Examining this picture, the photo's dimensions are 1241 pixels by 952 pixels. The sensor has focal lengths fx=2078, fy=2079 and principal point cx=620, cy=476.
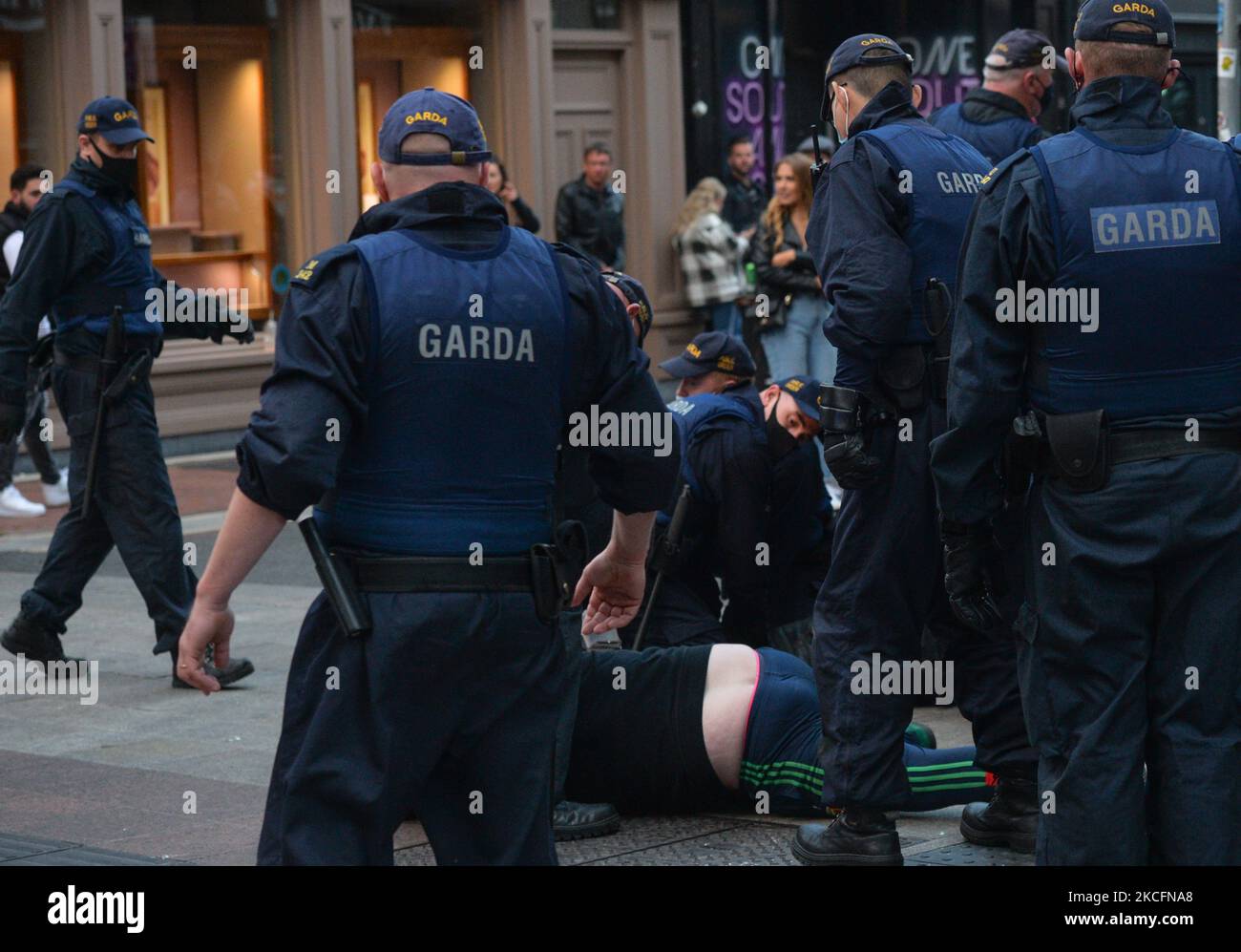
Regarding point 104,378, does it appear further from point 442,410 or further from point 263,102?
point 263,102

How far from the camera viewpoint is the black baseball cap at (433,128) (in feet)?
12.7

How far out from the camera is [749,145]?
16672 mm

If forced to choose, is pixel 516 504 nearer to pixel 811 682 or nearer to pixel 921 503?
pixel 921 503

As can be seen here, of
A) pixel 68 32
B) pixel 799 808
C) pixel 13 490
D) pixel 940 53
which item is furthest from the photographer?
pixel 940 53

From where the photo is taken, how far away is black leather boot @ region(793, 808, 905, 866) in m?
5.12

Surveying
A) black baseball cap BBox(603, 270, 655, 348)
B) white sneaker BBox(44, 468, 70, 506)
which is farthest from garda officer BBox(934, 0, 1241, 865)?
white sneaker BBox(44, 468, 70, 506)

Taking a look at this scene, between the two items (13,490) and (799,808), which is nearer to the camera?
(799,808)

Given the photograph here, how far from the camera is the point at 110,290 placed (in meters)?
7.64

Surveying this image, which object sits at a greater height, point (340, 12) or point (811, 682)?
point (340, 12)

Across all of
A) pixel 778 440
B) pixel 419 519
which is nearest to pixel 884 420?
pixel 778 440

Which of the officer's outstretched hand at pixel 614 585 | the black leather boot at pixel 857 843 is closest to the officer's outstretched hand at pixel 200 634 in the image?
the officer's outstretched hand at pixel 614 585

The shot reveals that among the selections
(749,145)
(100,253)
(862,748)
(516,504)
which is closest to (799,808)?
(862,748)

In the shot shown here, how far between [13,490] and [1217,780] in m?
9.03

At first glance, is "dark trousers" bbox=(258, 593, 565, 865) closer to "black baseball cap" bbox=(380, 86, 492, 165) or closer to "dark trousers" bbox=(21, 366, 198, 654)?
"black baseball cap" bbox=(380, 86, 492, 165)
